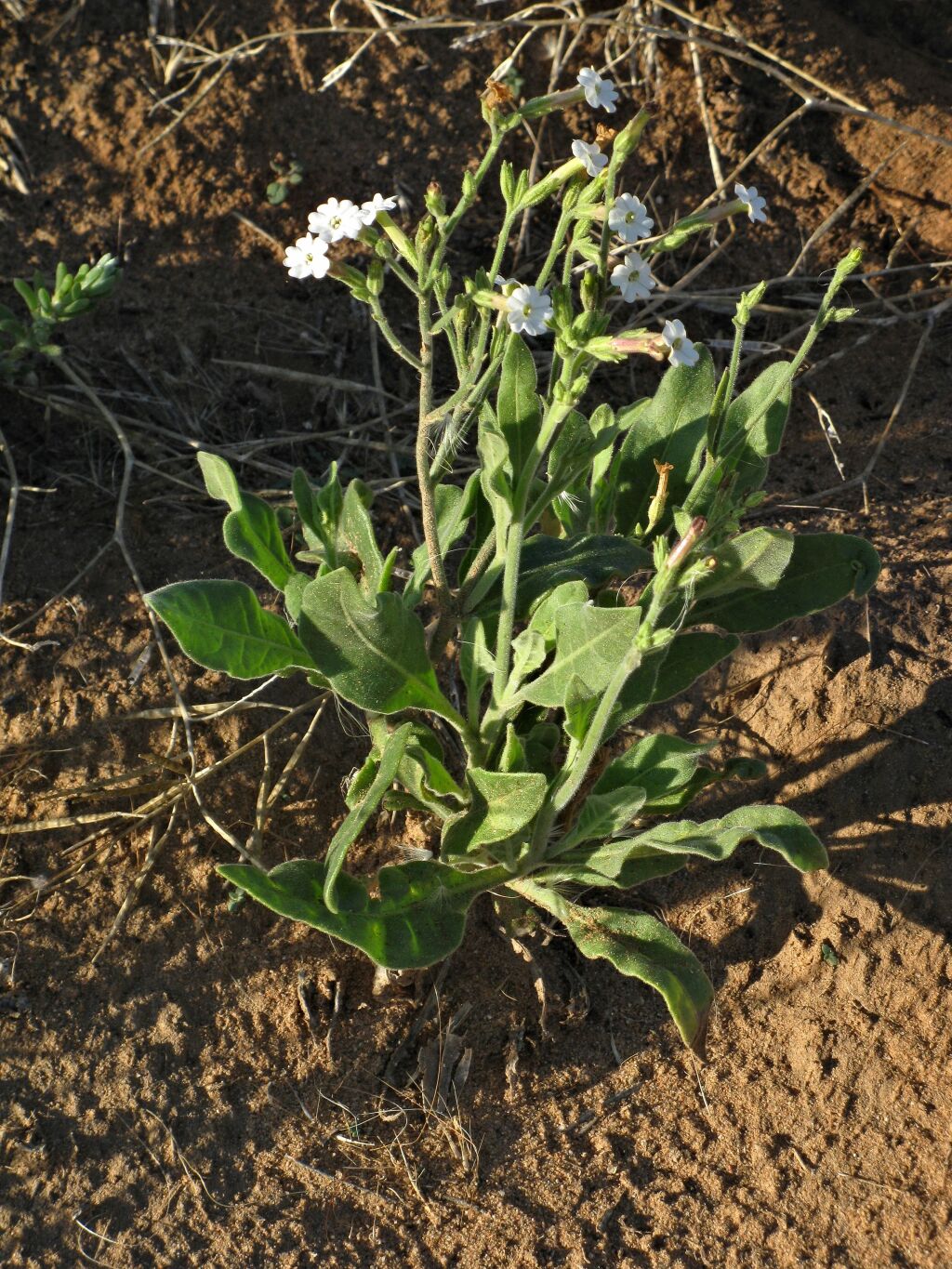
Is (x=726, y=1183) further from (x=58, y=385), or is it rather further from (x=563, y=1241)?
(x=58, y=385)

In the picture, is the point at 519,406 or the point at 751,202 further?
the point at 519,406

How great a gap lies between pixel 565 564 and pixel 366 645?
1.73 ft

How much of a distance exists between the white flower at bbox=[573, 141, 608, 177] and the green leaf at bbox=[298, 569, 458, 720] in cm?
95

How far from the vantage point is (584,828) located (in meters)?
2.71

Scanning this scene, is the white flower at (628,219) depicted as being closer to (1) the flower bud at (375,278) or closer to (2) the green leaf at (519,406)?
(2) the green leaf at (519,406)

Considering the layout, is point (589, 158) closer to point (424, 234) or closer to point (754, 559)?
point (424, 234)

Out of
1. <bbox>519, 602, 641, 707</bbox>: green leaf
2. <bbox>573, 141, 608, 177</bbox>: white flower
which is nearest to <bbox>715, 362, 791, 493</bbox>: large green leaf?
<bbox>519, 602, 641, 707</bbox>: green leaf

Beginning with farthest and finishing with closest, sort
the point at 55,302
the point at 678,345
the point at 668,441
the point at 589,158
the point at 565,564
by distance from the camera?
1. the point at 55,302
2. the point at 668,441
3. the point at 565,564
4. the point at 589,158
5. the point at 678,345

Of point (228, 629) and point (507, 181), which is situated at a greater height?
point (507, 181)

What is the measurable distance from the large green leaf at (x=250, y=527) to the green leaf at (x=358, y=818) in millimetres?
595

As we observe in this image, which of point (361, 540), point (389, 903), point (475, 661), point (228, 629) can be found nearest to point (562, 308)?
point (361, 540)

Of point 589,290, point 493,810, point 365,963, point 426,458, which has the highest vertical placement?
point 589,290

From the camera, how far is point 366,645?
2.66 metres

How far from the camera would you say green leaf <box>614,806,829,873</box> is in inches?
97.1
